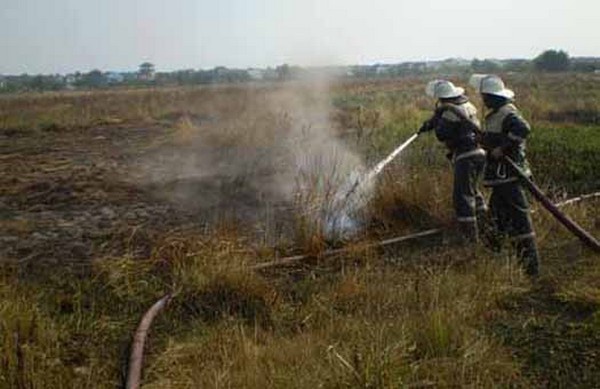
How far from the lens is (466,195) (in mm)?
6016

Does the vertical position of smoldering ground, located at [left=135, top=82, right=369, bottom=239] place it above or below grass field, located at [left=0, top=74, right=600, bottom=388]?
above

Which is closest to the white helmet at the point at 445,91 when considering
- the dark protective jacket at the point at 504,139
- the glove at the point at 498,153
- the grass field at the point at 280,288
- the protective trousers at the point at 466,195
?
the dark protective jacket at the point at 504,139

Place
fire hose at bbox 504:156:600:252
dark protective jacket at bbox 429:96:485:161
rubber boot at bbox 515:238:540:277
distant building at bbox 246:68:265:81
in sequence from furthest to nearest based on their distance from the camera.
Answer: distant building at bbox 246:68:265:81, dark protective jacket at bbox 429:96:485:161, fire hose at bbox 504:156:600:252, rubber boot at bbox 515:238:540:277

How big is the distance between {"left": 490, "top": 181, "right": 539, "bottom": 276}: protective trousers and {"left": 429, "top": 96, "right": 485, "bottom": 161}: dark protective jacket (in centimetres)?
49

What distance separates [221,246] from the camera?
541 centimetres

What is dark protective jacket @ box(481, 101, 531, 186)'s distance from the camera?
219 inches

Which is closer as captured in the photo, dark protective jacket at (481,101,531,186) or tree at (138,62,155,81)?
dark protective jacket at (481,101,531,186)

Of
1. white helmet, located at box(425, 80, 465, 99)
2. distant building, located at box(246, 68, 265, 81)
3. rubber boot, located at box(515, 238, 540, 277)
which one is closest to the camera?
rubber boot, located at box(515, 238, 540, 277)

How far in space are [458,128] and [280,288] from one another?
2.37m

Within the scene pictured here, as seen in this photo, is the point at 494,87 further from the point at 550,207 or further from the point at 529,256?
the point at 529,256

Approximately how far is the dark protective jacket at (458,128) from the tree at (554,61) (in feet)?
257

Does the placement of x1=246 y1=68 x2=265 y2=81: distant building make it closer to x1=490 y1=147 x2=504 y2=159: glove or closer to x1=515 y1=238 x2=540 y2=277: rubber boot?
x1=490 y1=147 x2=504 y2=159: glove

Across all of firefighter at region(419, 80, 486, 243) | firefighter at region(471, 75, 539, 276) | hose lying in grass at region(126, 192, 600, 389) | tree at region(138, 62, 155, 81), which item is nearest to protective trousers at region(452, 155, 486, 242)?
firefighter at region(419, 80, 486, 243)

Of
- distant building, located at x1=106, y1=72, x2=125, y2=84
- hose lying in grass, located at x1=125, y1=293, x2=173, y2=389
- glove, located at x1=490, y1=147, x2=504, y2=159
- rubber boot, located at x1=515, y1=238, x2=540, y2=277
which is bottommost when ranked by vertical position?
hose lying in grass, located at x1=125, y1=293, x2=173, y2=389
